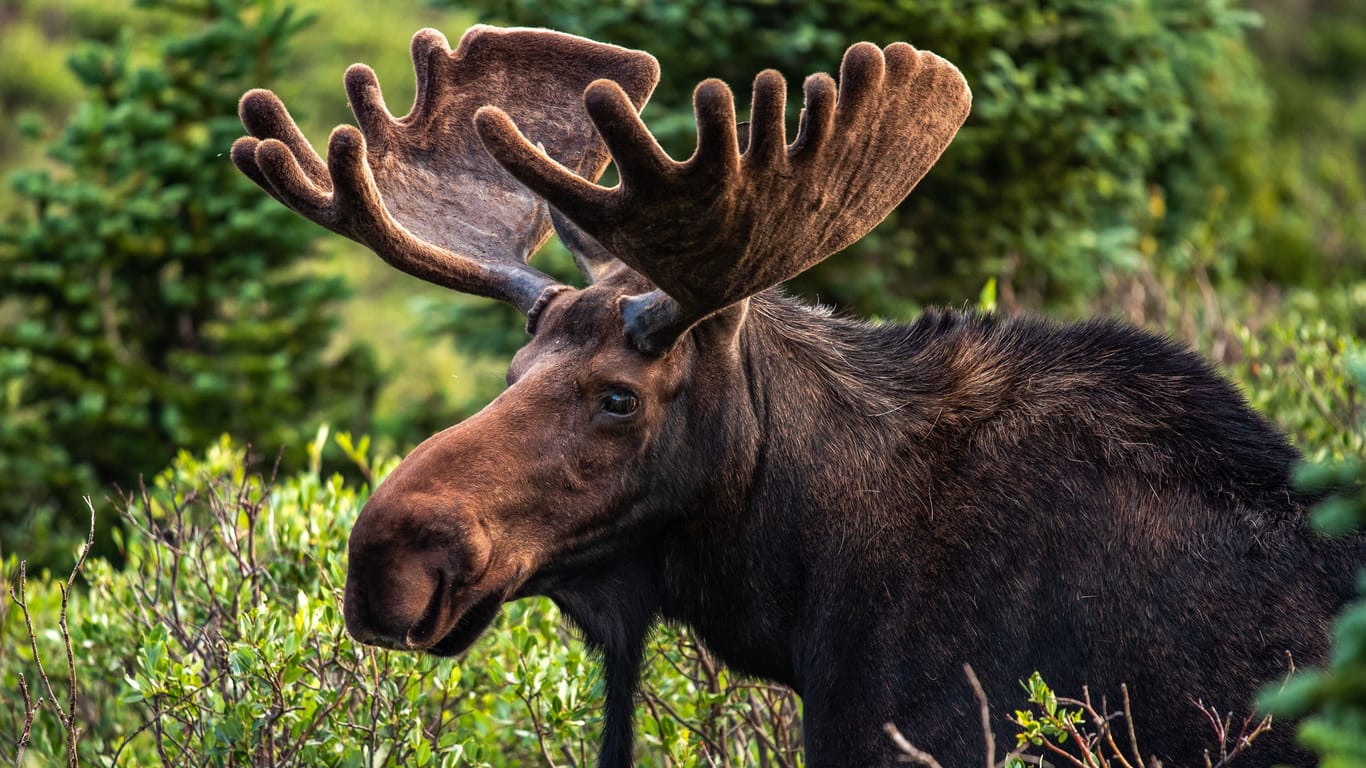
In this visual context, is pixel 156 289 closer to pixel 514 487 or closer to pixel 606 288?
pixel 606 288

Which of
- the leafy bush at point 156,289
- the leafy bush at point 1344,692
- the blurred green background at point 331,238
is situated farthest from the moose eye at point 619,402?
the leafy bush at point 156,289

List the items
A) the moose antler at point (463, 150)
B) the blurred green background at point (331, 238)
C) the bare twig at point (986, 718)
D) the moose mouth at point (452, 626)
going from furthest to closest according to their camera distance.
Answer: the blurred green background at point (331, 238) → the moose antler at point (463, 150) → the moose mouth at point (452, 626) → the bare twig at point (986, 718)

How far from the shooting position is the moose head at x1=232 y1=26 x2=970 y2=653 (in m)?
2.74

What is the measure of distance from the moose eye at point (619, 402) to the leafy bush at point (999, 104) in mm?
3463

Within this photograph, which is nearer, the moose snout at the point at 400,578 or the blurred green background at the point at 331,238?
the moose snout at the point at 400,578

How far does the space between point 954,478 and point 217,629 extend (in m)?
1.94

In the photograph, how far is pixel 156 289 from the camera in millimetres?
7039

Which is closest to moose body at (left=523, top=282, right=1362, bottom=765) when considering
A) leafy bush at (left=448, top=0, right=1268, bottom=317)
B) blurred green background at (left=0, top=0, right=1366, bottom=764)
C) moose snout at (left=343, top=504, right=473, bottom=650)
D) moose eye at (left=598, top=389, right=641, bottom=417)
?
moose eye at (left=598, top=389, right=641, bottom=417)

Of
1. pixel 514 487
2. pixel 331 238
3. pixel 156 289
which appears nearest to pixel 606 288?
pixel 514 487

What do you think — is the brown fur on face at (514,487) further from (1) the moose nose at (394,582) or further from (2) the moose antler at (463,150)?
→ (2) the moose antler at (463,150)

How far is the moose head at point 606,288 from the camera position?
2738 millimetres

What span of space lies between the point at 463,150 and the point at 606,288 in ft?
2.98

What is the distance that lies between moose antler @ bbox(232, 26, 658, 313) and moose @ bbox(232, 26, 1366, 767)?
0.7 inches

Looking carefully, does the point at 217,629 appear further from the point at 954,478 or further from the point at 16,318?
the point at 16,318
